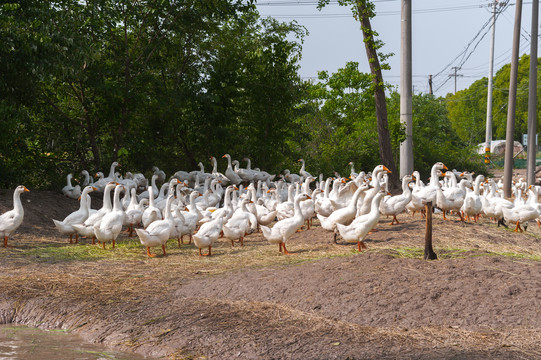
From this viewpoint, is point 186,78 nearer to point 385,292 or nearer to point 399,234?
point 399,234

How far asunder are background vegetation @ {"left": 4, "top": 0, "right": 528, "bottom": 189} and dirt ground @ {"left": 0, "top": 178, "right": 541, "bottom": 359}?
244 inches

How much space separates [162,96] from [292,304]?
13.5m

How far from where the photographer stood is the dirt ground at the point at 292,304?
595 centimetres

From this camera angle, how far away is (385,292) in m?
7.12

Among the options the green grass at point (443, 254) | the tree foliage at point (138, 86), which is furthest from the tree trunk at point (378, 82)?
the green grass at point (443, 254)

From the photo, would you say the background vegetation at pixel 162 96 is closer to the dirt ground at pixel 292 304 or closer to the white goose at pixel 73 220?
the white goose at pixel 73 220

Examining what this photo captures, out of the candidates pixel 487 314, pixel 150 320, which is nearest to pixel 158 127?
pixel 150 320

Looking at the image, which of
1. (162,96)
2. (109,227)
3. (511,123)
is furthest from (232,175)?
(511,123)

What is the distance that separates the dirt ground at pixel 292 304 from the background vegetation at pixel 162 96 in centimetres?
620

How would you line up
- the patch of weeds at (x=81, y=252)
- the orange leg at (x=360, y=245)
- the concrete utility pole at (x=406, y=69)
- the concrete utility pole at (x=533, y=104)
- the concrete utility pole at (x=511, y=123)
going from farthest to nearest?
the concrete utility pole at (x=533, y=104) → the concrete utility pole at (x=511, y=123) → the concrete utility pole at (x=406, y=69) → the patch of weeds at (x=81, y=252) → the orange leg at (x=360, y=245)

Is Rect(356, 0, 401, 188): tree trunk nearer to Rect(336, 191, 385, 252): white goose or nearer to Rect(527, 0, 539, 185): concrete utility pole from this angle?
Rect(336, 191, 385, 252): white goose

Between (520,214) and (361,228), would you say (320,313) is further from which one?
(520,214)

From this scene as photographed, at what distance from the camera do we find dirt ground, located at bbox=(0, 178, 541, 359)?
19.5 ft

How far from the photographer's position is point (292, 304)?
731 cm
